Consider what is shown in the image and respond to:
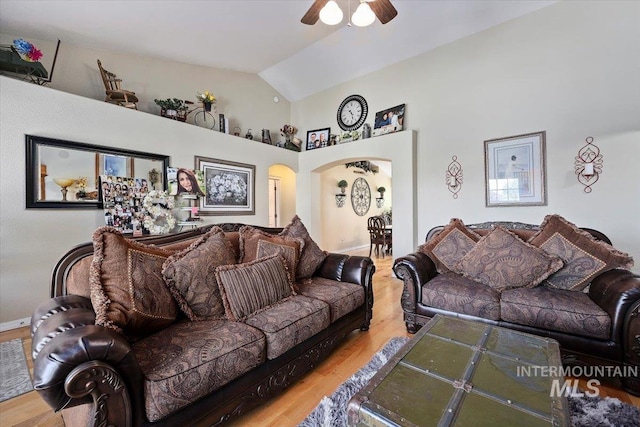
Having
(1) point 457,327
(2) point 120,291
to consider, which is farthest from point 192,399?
(1) point 457,327

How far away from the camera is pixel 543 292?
6.56ft

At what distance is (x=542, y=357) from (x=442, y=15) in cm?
417

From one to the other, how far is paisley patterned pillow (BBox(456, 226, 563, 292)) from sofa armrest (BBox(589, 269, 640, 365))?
36 cm

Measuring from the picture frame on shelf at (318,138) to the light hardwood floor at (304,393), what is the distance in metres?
3.85

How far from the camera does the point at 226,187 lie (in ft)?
14.8

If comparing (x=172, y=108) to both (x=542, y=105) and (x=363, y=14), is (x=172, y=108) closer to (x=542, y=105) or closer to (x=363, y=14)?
(x=363, y=14)

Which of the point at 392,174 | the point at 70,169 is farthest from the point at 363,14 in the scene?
the point at 70,169

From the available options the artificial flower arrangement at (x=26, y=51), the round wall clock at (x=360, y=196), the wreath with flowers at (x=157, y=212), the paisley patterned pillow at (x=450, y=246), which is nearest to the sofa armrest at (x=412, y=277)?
the paisley patterned pillow at (x=450, y=246)

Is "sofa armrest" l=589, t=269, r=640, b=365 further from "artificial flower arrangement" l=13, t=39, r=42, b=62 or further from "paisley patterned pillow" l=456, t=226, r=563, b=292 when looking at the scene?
"artificial flower arrangement" l=13, t=39, r=42, b=62

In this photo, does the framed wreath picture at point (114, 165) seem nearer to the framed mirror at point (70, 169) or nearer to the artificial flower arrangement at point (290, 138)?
the framed mirror at point (70, 169)

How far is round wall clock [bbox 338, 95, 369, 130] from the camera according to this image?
4.93 metres

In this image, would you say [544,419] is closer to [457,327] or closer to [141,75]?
[457,327]

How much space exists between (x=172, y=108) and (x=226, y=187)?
1398mm

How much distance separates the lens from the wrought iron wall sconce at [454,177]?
389 cm
